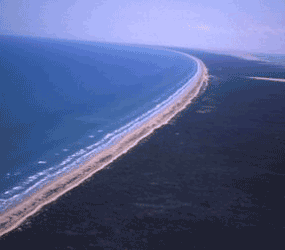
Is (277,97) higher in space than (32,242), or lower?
higher

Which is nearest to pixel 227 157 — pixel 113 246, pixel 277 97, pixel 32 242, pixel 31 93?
pixel 113 246

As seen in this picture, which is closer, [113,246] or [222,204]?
[113,246]

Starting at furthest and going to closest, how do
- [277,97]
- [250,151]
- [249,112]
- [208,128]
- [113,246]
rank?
[277,97] < [249,112] < [208,128] < [250,151] < [113,246]

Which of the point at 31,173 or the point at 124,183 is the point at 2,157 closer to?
the point at 31,173

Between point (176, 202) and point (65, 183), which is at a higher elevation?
point (176, 202)

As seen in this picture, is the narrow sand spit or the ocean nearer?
the ocean

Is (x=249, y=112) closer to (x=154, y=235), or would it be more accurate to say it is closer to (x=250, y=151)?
(x=250, y=151)

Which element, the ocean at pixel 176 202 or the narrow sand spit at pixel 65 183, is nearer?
the ocean at pixel 176 202

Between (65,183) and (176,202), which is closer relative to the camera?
(176,202)

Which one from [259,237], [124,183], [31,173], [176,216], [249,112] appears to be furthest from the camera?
[249,112]

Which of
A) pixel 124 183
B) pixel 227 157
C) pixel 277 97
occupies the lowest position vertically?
pixel 124 183
